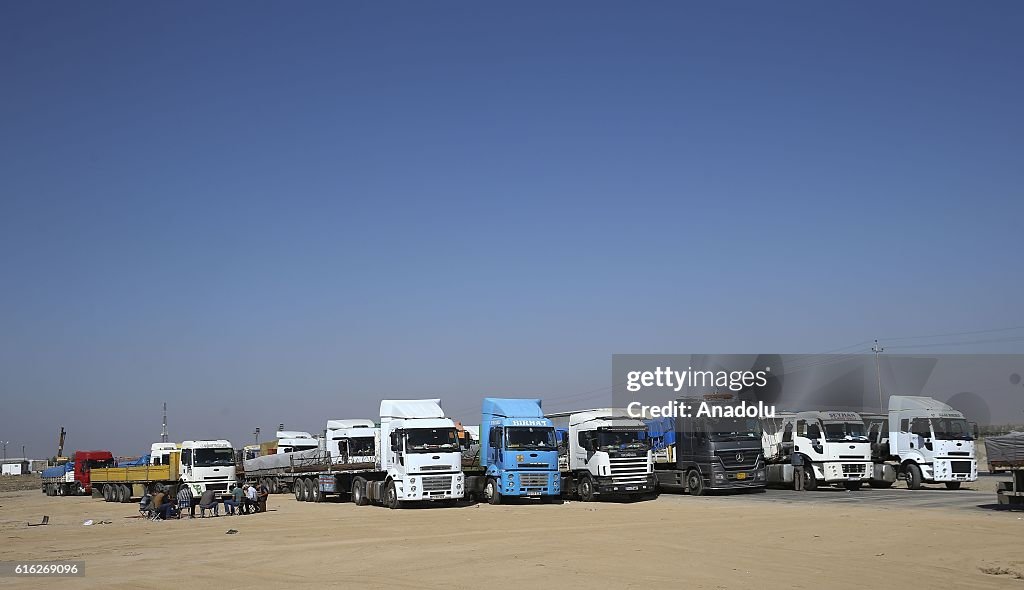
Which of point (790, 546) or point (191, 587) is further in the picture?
point (790, 546)

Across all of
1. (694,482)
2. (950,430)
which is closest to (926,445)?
(950,430)

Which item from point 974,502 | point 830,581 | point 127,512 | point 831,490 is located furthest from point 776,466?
point 127,512

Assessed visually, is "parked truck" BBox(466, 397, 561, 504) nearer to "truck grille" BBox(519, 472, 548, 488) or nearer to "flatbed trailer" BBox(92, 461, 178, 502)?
"truck grille" BBox(519, 472, 548, 488)

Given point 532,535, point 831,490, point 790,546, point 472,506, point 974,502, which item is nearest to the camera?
point 790,546

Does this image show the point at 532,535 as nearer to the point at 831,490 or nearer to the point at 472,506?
the point at 472,506

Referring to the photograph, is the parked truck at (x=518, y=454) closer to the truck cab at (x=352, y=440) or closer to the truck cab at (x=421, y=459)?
the truck cab at (x=421, y=459)

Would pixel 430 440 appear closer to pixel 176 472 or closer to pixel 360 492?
pixel 360 492

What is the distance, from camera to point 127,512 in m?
35.0

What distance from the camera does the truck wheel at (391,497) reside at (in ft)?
101

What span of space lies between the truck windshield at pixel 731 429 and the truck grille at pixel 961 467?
293 inches

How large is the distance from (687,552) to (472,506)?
620 inches

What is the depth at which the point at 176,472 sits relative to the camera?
4075 centimetres

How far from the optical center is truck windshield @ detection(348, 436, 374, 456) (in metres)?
35.2

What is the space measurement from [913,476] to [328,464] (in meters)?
23.1
